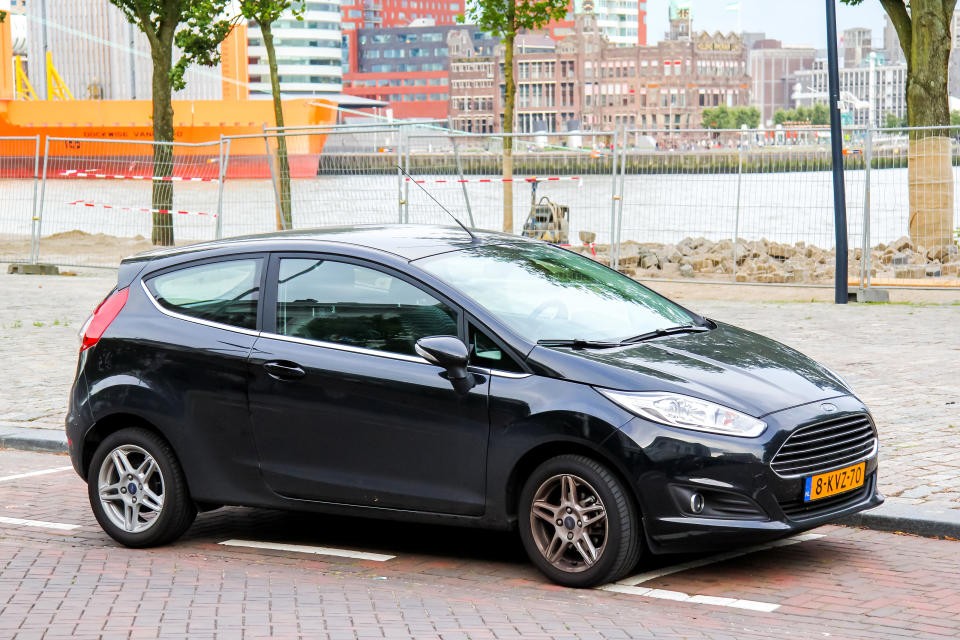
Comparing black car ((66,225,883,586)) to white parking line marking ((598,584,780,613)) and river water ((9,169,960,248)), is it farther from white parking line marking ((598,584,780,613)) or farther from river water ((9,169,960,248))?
river water ((9,169,960,248))

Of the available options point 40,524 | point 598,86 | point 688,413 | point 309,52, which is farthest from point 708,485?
point 598,86

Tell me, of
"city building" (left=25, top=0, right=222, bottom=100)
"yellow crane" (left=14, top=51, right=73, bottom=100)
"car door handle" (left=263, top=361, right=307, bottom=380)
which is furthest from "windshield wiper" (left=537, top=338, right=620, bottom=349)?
"city building" (left=25, top=0, right=222, bottom=100)

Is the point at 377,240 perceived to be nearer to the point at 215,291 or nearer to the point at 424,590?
the point at 215,291

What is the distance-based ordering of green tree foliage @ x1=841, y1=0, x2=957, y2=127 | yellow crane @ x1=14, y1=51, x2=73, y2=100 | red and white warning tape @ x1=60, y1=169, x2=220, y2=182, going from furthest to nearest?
yellow crane @ x1=14, y1=51, x2=73, y2=100
red and white warning tape @ x1=60, y1=169, x2=220, y2=182
green tree foliage @ x1=841, y1=0, x2=957, y2=127

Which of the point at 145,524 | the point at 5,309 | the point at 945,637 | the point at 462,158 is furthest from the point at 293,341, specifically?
the point at 462,158

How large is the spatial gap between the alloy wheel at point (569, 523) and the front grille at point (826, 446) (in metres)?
0.74

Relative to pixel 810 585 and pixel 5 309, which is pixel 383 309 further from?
pixel 5 309

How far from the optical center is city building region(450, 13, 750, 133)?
18762cm

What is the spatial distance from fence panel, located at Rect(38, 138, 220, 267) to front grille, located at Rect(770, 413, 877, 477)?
1820 centimetres

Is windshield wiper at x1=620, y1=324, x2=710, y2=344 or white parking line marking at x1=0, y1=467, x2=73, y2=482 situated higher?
windshield wiper at x1=620, y1=324, x2=710, y2=344

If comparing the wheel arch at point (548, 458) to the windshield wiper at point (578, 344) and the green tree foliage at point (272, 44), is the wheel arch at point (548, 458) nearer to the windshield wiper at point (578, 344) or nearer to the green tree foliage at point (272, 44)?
the windshield wiper at point (578, 344)

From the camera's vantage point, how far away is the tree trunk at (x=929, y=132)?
17156mm

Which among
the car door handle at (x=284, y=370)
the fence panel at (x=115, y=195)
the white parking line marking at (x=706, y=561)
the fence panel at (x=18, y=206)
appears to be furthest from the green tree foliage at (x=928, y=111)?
the fence panel at (x=18, y=206)

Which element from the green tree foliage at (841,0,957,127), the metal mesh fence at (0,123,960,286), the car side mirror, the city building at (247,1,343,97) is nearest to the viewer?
the car side mirror
